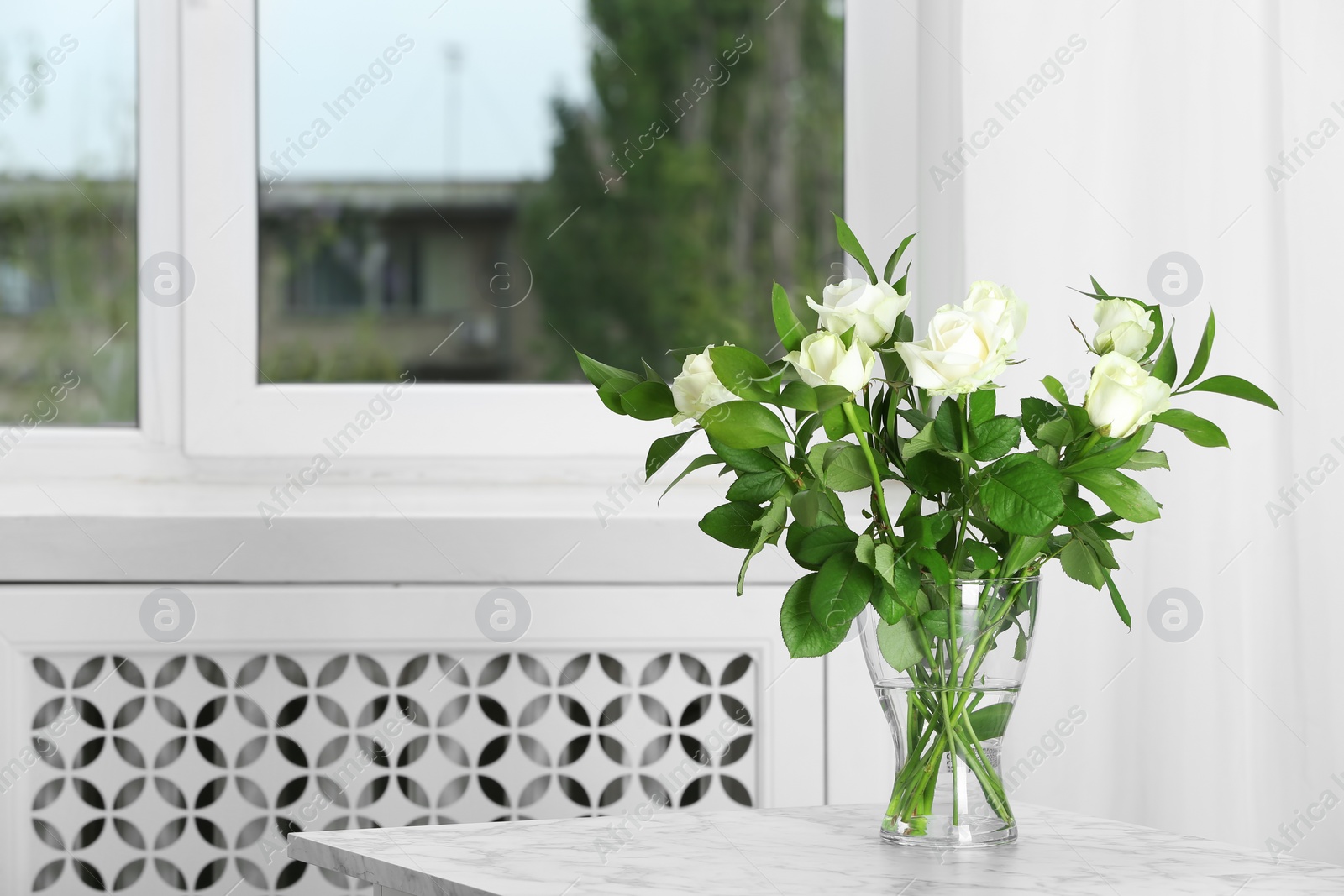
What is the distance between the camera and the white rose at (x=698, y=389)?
0.74 meters

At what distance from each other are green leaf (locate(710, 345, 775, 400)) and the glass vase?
16 centimetres

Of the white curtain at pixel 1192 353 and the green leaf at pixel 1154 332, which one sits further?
the white curtain at pixel 1192 353

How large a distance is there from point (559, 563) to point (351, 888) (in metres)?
0.37

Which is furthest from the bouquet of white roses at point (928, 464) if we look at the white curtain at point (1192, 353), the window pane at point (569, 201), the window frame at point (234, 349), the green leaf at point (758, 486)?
the window pane at point (569, 201)

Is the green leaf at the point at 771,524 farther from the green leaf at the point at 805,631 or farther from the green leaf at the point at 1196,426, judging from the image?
the green leaf at the point at 1196,426

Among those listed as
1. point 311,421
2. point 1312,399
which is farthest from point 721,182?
point 1312,399

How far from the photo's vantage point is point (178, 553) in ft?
3.74

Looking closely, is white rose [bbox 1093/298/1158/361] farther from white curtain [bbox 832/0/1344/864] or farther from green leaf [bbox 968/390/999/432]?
white curtain [bbox 832/0/1344/864]

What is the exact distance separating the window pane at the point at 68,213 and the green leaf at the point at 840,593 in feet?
3.07

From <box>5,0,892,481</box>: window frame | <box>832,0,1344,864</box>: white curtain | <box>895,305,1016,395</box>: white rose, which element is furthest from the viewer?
<box>5,0,892,481</box>: window frame

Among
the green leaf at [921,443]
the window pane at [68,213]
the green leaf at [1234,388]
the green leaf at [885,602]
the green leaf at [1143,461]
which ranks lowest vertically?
the green leaf at [885,602]

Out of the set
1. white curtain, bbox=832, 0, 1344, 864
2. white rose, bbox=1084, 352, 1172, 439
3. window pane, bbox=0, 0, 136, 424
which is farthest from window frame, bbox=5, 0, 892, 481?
white rose, bbox=1084, 352, 1172, 439

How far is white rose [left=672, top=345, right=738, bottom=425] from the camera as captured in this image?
74 cm

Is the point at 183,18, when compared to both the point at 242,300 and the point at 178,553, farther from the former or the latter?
the point at 178,553
